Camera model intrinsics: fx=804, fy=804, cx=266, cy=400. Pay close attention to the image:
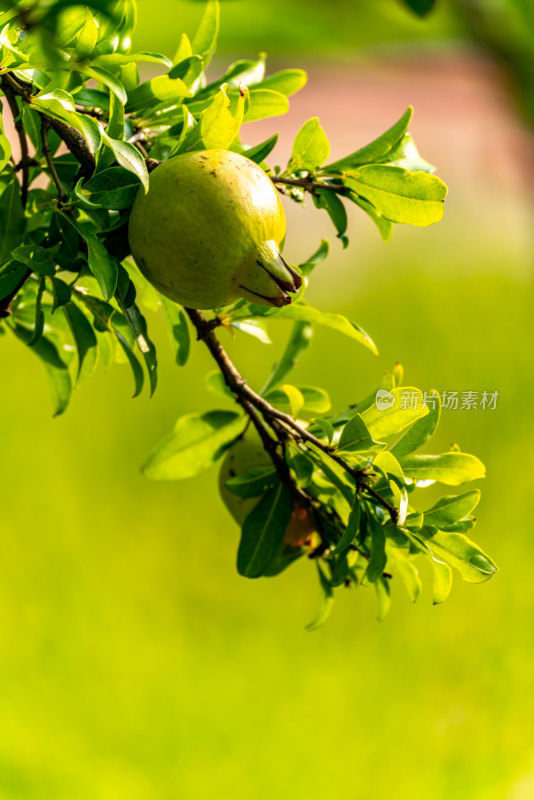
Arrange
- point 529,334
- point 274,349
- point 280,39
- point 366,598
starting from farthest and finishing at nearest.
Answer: point 280,39 → point 529,334 → point 274,349 → point 366,598

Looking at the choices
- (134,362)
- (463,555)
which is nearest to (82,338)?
(134,362)

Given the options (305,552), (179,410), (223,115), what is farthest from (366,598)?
(223,115)

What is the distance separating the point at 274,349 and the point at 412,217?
1143 millimetres

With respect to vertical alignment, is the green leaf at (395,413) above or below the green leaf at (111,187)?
below

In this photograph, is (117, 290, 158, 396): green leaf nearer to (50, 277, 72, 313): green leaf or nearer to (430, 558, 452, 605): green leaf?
(50, 277, 72, 313): green leaf

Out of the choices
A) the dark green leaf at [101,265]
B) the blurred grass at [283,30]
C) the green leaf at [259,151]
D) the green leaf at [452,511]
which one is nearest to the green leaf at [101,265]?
the dark green leaf at [101,265]

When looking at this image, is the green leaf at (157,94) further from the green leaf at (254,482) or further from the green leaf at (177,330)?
the green leaf at (254,482)

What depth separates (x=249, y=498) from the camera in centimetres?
51

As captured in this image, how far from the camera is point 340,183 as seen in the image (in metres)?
0.47

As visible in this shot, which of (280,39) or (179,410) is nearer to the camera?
(179,410)

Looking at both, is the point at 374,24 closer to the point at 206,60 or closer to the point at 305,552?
the point at 206,60

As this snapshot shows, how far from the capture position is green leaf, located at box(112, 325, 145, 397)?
44 centimetres

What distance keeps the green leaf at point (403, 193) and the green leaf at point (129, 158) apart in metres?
0.14

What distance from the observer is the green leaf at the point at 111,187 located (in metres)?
0.39
